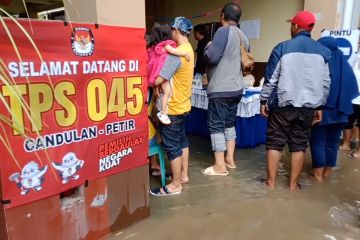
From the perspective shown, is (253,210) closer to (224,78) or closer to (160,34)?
(224,78)

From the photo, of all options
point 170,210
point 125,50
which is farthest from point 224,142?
point 125,50

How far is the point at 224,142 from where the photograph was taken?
3.26 metres

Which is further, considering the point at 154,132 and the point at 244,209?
the point at 154,132

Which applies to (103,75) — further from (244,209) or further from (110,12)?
(244,209)

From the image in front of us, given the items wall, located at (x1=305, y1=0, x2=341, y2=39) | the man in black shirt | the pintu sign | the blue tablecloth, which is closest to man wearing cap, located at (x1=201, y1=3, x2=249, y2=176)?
the blue tablecloth

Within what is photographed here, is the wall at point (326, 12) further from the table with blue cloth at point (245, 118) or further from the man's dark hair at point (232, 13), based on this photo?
the man's dark hair at point (232, 13)

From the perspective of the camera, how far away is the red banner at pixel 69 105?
1.62 m

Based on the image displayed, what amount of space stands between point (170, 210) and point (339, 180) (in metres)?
1.77

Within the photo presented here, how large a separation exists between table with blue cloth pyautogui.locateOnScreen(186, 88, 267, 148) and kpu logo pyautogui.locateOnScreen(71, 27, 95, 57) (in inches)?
90.8

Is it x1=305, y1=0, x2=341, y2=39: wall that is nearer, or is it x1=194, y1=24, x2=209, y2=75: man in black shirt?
x1=305, y1=0, x2=341, y2=39: wall

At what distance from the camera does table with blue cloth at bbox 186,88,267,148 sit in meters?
3.88

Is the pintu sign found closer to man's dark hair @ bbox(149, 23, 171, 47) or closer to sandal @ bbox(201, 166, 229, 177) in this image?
sandal @ bbox(201, 166, 229, 177)

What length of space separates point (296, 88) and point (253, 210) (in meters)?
1.06

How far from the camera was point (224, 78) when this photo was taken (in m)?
3.12
